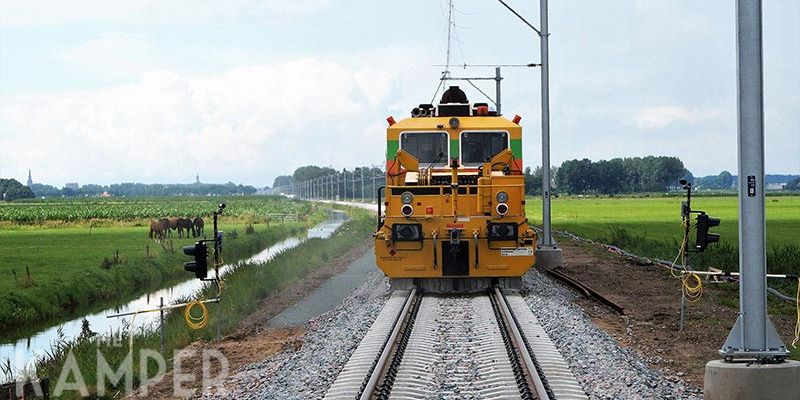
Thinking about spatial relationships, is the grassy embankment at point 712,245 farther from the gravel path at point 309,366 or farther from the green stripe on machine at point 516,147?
the gravel path at point 309,366

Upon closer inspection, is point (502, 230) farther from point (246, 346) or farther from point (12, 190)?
point (12, 190)

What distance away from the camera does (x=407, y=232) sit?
1711 centimetres

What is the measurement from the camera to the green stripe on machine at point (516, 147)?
1864 cm

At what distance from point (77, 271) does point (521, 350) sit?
24.8 m

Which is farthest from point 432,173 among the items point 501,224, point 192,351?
point 192,351

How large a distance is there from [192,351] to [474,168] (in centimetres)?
694

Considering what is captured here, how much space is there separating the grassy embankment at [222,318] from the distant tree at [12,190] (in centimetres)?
14471

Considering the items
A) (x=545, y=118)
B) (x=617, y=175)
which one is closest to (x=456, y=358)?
(x=545, y=118)

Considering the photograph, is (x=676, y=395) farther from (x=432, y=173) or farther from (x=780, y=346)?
(x=432, y=173)

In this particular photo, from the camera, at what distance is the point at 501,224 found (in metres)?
17.0

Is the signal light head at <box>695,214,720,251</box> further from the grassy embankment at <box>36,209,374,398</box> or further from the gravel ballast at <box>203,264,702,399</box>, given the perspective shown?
the grassy embankment at <box>36,209,374,398</box>

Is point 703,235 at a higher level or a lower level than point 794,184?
lower

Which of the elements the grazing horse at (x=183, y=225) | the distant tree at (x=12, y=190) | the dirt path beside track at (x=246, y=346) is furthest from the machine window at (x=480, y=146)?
the distant tree at (x=12, y=190)

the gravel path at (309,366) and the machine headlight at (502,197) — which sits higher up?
the machine headlight at (502,197)
